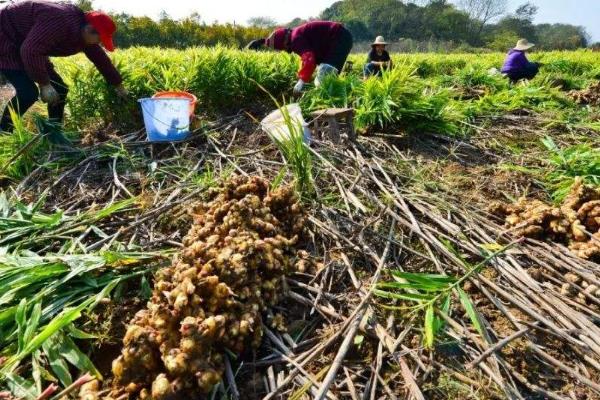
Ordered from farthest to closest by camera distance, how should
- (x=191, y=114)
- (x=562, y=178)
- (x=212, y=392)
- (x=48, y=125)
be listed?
(x=191, y=114), (x=48, y=125), (x=562, y=178), (x=212, y=392)

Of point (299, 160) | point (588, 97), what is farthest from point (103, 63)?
point (588, 97)

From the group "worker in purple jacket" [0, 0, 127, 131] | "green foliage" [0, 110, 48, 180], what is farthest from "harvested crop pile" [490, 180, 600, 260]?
"worker in purple jacket" [0, 0, 127, 131]

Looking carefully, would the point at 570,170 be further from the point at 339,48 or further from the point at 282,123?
the point at 339,48

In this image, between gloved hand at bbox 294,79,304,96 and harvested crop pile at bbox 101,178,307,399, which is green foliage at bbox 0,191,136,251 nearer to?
harvested crop pile at bbox 101,178,307,399

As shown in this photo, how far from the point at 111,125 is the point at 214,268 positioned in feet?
10.6

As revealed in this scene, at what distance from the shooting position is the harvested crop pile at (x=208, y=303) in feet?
3.82

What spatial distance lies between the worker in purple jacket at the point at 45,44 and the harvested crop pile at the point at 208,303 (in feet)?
8.76

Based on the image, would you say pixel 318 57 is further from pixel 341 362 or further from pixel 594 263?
pixel 341 362

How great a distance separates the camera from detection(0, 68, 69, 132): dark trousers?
3666 millimetres

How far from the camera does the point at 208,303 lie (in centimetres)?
136

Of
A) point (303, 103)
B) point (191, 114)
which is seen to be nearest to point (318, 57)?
point (303, 103)

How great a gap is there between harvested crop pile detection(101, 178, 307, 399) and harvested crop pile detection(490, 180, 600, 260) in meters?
1.26

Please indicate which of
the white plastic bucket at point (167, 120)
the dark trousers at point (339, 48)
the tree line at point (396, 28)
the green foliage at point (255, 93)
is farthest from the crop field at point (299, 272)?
the tree line at point (396, 28)

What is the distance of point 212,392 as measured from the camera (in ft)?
4.15
